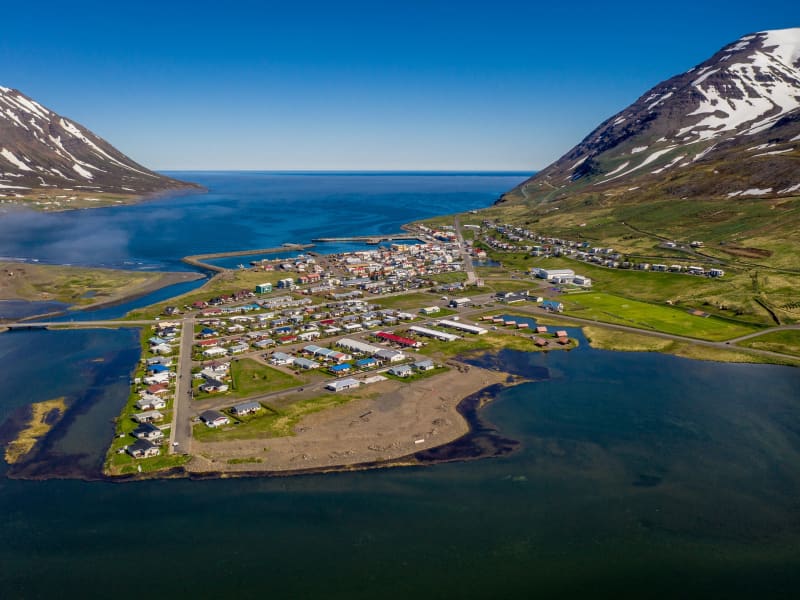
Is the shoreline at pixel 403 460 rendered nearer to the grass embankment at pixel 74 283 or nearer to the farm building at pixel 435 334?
the farm building at pixel 435 334

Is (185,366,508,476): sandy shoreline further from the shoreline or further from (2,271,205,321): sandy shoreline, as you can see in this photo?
(2,271,205,321): sandy shoreline

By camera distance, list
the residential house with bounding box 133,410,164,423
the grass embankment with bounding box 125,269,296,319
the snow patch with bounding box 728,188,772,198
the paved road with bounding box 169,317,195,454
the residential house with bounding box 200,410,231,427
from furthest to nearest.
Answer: the snow patch with bounding box 728,188,772,198
the grass embankment with bounding box 125,269,296,319
the residential house with bounding box 133,410,164,423
the residential house with bounding box 200,410,231,427
the paved road with bounding box 169,317,195,454

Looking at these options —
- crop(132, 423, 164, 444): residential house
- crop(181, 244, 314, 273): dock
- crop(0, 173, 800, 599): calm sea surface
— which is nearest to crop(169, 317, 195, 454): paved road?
crop(132, 423, 164, 444): residential house

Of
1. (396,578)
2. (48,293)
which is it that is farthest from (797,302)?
(48,293)

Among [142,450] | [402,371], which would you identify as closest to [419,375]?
[402,371]

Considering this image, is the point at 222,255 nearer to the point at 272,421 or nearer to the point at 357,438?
the point at 272,421

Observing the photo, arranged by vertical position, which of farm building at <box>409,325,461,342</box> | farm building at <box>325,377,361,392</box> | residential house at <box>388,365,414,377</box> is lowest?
farm building at <box>325,377,361,392</box>

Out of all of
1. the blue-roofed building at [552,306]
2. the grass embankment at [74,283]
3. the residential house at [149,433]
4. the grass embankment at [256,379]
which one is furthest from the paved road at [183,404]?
the blue-roofed building at [552,306]
